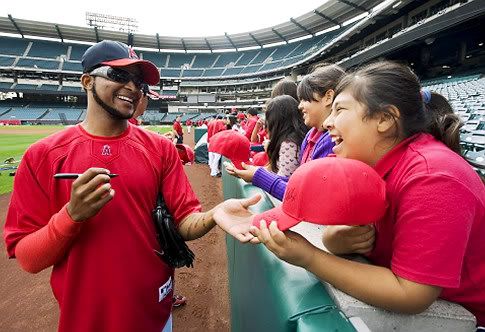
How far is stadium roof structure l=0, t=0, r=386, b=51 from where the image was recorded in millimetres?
31938

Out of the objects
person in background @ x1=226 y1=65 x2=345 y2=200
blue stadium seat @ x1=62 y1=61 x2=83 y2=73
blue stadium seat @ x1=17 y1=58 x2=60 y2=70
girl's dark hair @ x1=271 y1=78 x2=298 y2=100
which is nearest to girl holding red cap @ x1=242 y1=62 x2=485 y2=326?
person in background @ x1=226 y1=65 x2=345 y2=200

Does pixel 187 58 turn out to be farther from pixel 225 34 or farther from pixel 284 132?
pixel 284 132

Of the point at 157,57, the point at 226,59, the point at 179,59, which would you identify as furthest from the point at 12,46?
the point at 226,59

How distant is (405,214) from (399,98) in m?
0.46

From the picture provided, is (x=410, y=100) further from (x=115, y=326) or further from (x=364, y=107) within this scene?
(x=115, y=326)

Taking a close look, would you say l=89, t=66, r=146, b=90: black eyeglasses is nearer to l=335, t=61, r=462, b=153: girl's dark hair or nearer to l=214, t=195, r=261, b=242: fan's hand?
l=214, t=195, r=261, b=242: fan's hand

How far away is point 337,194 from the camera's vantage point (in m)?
0.74

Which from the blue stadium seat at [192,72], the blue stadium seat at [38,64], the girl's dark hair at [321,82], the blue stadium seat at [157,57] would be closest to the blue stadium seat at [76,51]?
the blue stadium seat at [38,64]

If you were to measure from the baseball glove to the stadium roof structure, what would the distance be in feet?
109

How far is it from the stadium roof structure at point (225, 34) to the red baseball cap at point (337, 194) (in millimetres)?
33361

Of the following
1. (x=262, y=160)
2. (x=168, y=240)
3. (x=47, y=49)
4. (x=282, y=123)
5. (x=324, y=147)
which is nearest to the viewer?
(x=168, y=240)

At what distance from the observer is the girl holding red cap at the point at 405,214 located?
76 centimetres

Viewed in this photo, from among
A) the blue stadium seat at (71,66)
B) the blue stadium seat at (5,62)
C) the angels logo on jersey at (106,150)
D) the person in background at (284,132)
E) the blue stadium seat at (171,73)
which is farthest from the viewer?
the blue stadium seat at (171,73)

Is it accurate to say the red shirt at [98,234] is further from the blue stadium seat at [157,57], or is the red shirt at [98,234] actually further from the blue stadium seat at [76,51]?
the blue stadium seat at [157,57]
